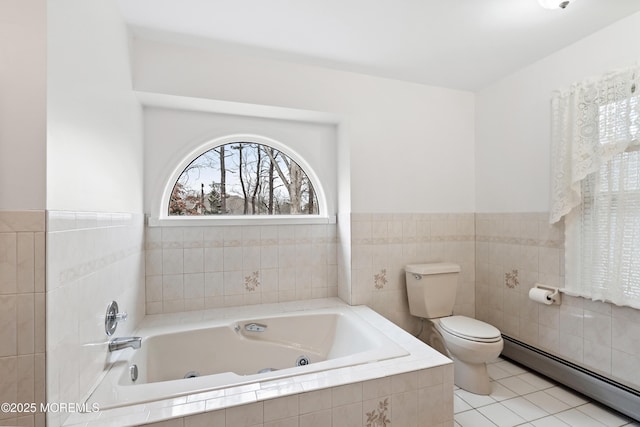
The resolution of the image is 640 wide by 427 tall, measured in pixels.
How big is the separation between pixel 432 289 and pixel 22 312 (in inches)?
89.2

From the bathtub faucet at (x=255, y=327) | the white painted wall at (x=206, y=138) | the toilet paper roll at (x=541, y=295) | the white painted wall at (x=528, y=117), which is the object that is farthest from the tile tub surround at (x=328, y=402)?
the white painted wall at (x=528, y=117)

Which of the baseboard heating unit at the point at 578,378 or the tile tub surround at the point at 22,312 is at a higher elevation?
the tile tub surround at the point at 22,312

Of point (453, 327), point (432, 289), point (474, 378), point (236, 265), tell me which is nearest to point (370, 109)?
point (432, 289)

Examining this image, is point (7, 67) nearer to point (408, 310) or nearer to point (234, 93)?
point (234, 93)

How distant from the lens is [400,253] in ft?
7.91

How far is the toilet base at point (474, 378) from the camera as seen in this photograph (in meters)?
1.90

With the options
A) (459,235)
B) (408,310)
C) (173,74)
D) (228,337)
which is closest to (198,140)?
(173,74)

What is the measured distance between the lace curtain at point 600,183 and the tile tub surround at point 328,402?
1170mm

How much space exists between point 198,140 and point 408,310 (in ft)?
7.16

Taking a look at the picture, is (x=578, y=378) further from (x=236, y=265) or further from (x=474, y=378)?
(x=236, y=265)

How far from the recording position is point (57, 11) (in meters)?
0.97

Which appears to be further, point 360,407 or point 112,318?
point 112,318

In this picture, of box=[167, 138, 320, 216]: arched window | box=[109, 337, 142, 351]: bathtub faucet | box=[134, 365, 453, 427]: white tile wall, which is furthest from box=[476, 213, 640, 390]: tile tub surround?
box=[109, 337, 142, 351]: bathtub faucet

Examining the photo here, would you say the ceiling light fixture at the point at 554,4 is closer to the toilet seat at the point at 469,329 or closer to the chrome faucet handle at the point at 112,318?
the toilet seat at the point at 469,329
